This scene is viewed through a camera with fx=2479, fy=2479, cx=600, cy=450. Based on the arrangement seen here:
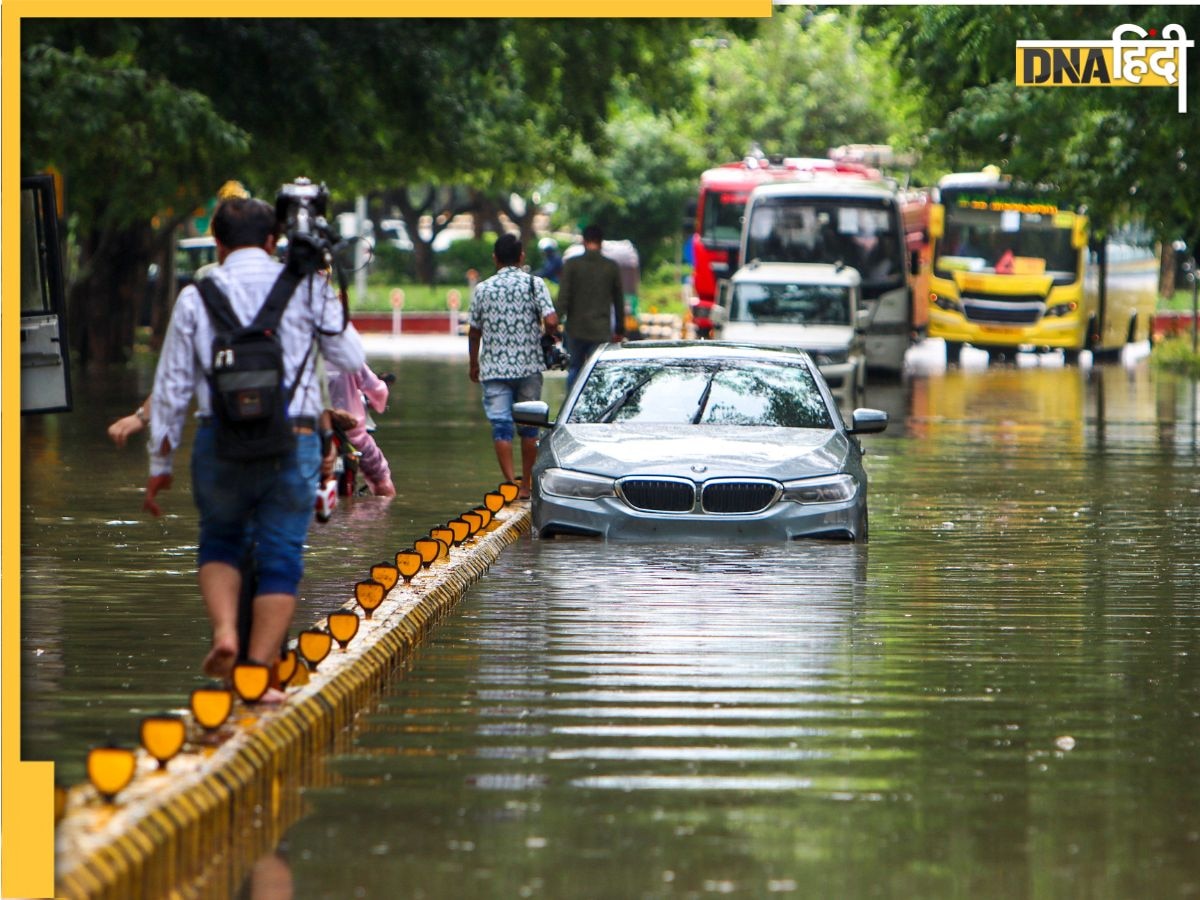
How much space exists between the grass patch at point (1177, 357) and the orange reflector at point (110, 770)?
107 feet

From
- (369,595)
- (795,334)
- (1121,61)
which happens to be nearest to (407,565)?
(369,595)

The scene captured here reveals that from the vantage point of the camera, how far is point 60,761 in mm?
6984

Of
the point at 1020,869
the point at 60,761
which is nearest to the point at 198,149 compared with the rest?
the point at 60,761

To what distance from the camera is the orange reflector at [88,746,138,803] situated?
230 inches

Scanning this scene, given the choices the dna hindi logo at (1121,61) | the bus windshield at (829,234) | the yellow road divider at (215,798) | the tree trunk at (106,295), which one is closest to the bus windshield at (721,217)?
the bus windshield at (829,234)

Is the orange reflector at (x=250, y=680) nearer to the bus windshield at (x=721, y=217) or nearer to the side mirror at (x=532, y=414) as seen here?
the side mirror at (x=532, y=414)

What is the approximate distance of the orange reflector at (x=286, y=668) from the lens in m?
7.46

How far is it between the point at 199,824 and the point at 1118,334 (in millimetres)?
43324

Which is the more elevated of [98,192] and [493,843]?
[98,192]

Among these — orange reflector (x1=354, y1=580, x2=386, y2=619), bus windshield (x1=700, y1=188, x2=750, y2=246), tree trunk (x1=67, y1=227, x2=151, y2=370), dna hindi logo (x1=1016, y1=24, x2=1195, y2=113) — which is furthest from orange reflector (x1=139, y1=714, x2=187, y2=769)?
bus windshield (x1=700, y1=188, x2=750, y2=246)

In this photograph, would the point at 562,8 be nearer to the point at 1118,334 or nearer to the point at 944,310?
the point at 944,310

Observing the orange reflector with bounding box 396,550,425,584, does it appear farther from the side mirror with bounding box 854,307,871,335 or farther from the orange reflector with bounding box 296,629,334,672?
the side mirror with bounding box 854,307,871,335

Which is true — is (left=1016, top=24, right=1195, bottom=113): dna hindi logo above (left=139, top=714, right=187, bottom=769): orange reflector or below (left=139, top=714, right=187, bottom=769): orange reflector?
above

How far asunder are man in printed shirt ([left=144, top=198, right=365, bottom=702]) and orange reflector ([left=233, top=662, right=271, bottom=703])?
0.41ft
